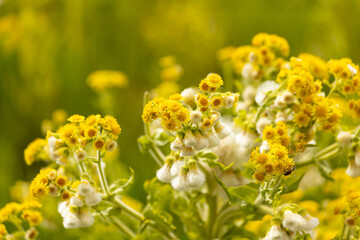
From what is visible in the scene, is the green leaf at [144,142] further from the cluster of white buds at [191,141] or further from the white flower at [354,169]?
the white flower at [354,169]

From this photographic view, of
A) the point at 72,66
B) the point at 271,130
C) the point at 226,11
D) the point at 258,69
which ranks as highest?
the point at 226,11

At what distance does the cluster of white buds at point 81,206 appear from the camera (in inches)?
18.8

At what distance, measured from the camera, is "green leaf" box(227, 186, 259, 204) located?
513mm

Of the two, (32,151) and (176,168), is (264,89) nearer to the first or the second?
(176,168)

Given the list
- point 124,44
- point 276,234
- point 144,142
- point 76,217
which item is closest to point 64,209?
point 76,217

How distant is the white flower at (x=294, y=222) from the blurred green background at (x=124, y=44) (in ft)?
1.87

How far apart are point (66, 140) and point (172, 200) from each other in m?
0.18

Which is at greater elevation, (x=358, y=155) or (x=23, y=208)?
(x=358, y=155)

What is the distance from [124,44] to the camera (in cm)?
185

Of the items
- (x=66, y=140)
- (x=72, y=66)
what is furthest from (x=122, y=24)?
(x=66, y=140)

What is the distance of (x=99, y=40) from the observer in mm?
1778

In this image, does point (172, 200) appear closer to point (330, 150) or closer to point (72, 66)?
point (330, 150)

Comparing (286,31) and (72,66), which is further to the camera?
(286,31)

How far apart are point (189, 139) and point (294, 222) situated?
13cm
